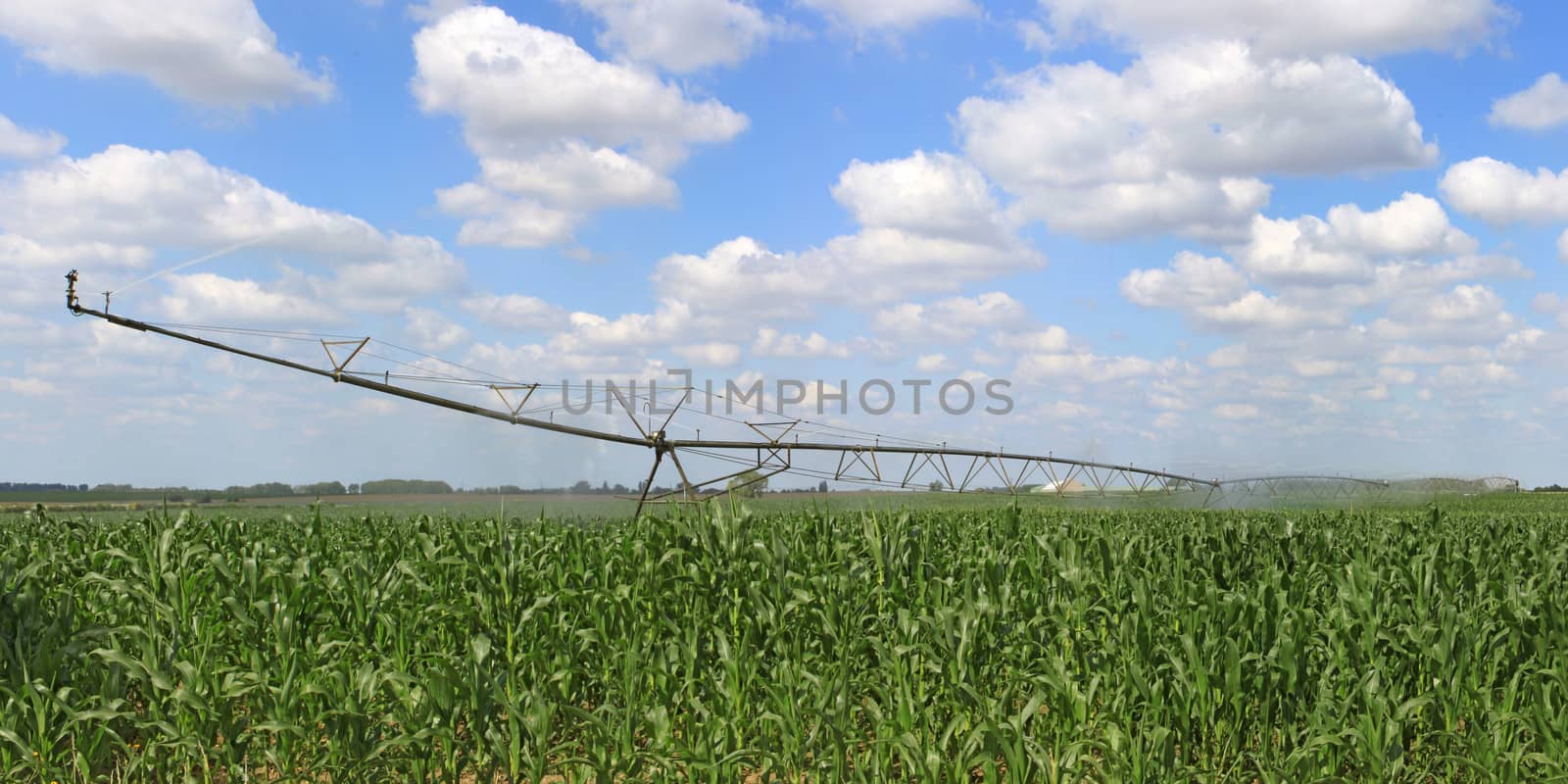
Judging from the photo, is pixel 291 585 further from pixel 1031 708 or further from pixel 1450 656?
pixel 1450 656

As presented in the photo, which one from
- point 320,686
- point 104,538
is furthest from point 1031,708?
point 104,538

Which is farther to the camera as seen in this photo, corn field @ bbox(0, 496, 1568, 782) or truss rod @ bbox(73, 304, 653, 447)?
truss rod @ bbox(73, 304, 653, 447)

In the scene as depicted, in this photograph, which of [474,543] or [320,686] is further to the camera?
[474,543]

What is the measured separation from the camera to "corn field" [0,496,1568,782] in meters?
5.95

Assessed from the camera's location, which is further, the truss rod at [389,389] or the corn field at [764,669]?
the truss rod at [389,389]

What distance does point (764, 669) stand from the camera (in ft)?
24.2

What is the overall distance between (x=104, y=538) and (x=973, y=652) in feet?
Result: 35.0

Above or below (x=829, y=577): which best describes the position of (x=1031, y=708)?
below

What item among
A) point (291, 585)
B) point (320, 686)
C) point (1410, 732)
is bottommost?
point (1410, 732)

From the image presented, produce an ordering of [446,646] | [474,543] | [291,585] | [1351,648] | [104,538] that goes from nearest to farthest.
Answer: [1351,648] → [291,585] → [446,646] → [474,543] → [104,538]

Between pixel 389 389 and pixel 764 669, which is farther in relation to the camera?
pixel 389 389

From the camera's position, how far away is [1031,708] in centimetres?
572

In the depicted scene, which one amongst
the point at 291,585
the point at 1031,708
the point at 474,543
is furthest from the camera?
the point at 474,543

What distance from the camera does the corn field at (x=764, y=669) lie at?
5953mm
